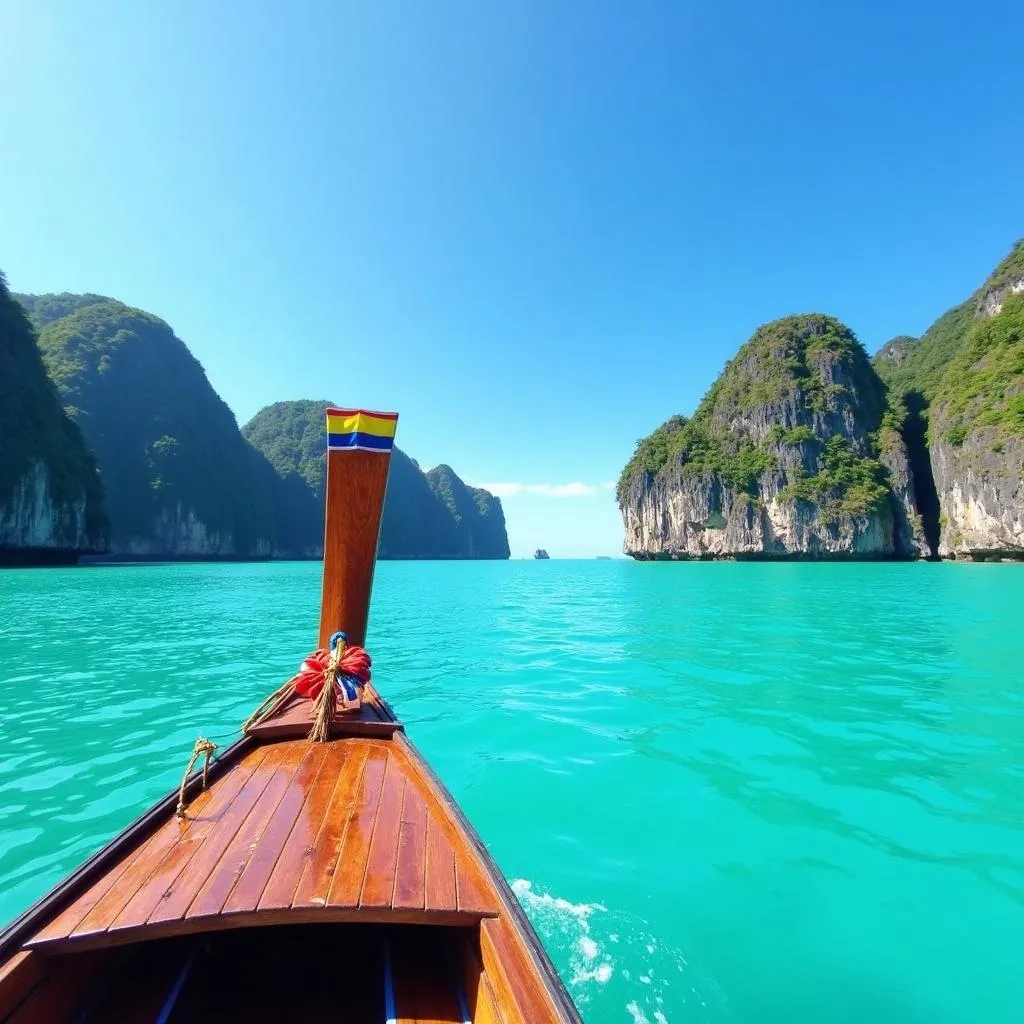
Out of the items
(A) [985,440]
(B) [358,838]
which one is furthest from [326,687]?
A: (A) [985,440]

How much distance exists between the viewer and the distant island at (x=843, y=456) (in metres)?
54.4

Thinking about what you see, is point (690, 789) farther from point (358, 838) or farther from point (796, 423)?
point (796, 423)

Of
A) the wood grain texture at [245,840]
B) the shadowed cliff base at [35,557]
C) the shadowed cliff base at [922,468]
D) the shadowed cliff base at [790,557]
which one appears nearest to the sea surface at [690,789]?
the wood grain texture at [245,840]

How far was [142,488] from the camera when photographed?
89.5 m

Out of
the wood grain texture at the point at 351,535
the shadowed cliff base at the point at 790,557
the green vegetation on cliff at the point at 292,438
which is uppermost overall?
the green vegetation on cliff at the point at 292,438

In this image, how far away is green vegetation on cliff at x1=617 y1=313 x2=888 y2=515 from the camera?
67750 millimetres

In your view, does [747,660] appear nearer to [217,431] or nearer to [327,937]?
[327,937]

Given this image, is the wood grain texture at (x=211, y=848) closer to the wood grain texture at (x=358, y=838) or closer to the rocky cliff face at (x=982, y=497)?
the wood grain texture at (x=358, y=838)

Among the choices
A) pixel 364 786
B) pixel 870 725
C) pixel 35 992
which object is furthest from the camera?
pixel 870 725

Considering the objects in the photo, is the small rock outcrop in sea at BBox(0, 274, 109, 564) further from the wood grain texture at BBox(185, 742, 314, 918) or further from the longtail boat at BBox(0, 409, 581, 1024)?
the longtail boat at BBox(0, 409, 581, 1024)

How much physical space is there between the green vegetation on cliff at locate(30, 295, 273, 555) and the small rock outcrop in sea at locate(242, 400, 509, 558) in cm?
1971

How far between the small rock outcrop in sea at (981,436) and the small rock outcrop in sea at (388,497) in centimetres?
9479

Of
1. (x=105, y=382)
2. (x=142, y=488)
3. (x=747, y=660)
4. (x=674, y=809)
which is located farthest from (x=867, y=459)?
(x=105, y=382)

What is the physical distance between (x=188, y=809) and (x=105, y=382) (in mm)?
113893
